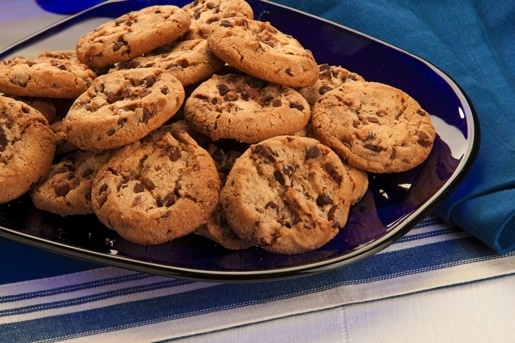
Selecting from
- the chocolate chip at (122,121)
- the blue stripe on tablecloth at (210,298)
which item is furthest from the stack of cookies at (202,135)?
the blue stripe on tablecloth at (210,298)

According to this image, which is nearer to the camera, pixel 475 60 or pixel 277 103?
pixel 277 103

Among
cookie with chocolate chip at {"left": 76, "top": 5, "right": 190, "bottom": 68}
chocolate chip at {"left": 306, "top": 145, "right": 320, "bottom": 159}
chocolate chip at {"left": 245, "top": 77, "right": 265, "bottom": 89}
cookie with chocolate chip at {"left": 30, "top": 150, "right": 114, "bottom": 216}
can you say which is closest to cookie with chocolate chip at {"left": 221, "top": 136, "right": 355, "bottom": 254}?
chocolate chip at {"left": 306, "top": 145, "right": 320, "bottom": 159}

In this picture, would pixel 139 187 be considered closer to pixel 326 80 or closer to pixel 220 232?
pixel 220 232

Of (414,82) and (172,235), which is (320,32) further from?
(172,235)

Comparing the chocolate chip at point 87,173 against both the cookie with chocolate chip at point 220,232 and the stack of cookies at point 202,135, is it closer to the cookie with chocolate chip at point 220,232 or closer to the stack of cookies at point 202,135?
the stack of cookies at point 202,135

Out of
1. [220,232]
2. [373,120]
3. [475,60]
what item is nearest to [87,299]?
[220,232]

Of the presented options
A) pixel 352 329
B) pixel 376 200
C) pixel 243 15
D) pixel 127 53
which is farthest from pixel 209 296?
pixel 243 15

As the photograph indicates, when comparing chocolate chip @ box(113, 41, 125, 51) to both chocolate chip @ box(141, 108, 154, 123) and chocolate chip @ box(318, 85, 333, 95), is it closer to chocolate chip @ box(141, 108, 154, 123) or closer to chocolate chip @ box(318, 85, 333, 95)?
chocolate chip @ box(141, 108, 154, 123)

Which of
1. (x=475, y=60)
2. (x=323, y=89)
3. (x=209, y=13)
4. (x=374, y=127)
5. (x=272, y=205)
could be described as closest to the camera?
(x=272, y=205)
